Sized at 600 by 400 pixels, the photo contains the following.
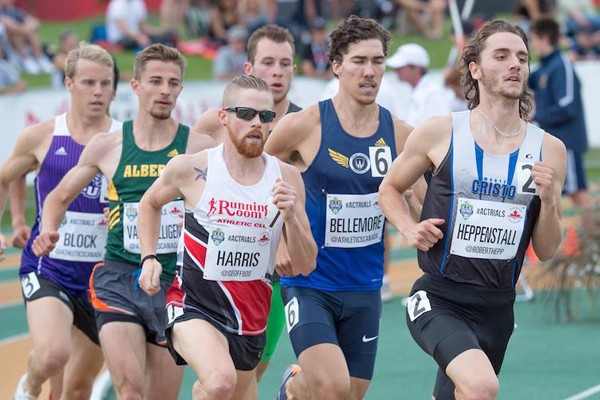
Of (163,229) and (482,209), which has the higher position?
(482,209)

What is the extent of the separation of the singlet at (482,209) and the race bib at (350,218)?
0.83 m

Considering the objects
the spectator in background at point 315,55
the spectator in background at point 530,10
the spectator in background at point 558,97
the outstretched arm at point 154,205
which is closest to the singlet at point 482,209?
the outstretched arm at point 154,205

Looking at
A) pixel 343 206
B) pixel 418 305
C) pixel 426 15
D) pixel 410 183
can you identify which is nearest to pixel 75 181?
pixel 343 206

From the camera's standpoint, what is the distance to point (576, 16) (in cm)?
2955

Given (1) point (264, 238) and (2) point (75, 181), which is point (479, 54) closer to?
(1) point (264, 238)

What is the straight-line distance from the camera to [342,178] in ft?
24.0

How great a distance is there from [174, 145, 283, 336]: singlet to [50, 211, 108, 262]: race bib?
1.60m

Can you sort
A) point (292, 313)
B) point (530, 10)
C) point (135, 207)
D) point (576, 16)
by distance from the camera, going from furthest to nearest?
point (576, 16)
point (530, 10)
point (135, 207)
point (292, 313)

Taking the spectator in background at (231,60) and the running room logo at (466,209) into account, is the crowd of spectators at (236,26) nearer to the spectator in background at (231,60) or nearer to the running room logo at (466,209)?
the spectator in background at (231,60)

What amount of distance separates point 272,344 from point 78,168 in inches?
61.1

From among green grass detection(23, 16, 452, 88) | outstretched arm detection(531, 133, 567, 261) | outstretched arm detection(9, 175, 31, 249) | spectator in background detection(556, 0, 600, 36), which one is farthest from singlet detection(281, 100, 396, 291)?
spectator in background detection(556, 0, 600, 36)

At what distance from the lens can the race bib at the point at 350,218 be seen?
7.34 meters

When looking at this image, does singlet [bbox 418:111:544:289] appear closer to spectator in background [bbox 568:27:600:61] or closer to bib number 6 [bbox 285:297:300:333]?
bib number 6 [bbox 285:297:300:333]

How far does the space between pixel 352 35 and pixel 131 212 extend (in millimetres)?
1620
